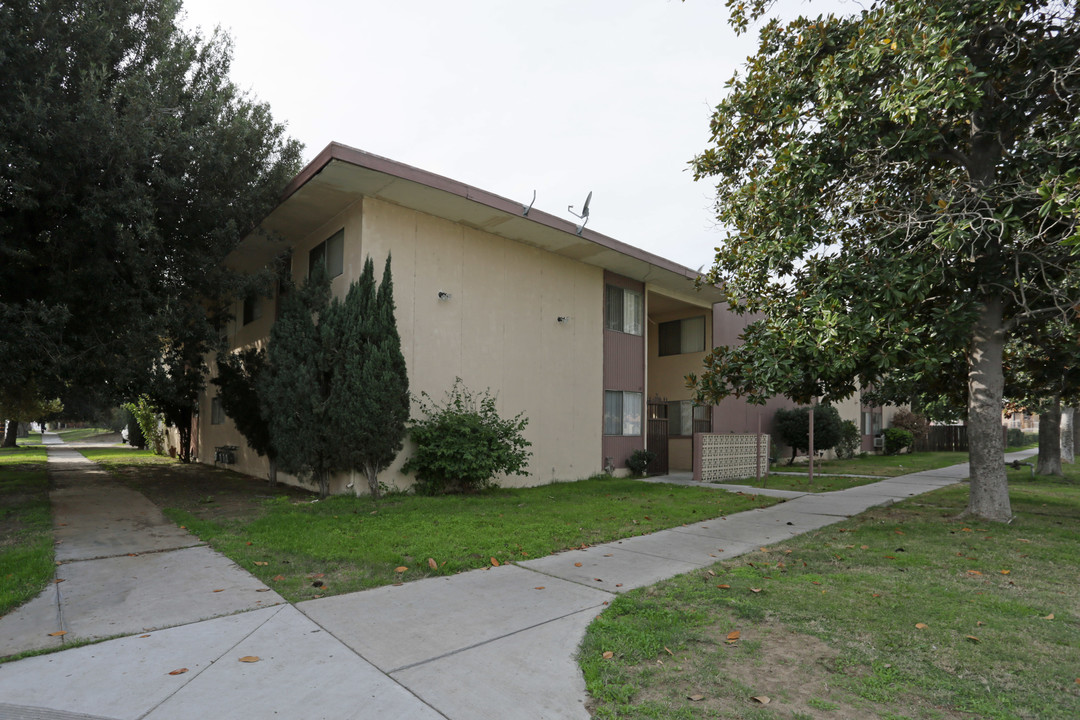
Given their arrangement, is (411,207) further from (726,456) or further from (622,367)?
(726,456)

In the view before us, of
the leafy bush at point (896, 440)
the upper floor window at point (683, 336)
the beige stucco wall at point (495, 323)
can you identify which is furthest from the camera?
the leafy bush at point (896, 440)

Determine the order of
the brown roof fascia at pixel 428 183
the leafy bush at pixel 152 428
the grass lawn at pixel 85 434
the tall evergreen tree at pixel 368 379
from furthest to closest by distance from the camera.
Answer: the grass lawn at pixel 85 434
the leafy bush at pixel 152 428
the tall evergreen tree at pixel 368 379
the brown roof fascia at pixel 428 183

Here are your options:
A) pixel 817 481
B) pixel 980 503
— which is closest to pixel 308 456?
pixel 980 503

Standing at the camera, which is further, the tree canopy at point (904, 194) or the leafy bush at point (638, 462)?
the leafy bush at point (638, 462)

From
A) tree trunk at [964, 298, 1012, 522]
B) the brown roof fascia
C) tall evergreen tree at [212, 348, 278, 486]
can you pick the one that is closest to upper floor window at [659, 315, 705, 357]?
the brown roof fascia

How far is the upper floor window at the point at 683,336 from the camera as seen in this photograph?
19250 millimetres

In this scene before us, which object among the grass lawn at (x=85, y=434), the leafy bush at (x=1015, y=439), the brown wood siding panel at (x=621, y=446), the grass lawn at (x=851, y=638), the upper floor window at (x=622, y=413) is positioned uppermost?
the upper floor window at (x=622, y=413)

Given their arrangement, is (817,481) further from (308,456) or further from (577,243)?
(308,456)

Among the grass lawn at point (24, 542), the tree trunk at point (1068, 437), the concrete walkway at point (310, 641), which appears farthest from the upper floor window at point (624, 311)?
the tree trunk at point (1068, 437)

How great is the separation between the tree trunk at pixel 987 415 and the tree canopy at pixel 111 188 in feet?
39.4

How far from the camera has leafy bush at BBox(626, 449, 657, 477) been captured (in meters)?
15.4

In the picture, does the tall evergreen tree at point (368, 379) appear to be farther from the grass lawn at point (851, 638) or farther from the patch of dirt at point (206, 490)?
the grass lawn at point (851, 638)

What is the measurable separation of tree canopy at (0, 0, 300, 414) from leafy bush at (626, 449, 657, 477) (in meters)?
10.1

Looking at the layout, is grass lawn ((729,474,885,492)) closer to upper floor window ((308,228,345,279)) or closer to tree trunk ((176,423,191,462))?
upper floor window ((308,228,345,279))
